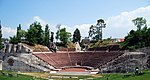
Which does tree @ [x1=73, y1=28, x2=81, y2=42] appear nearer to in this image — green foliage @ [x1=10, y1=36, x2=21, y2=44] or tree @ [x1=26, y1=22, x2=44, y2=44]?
tree @ [x1=26, y1=22, x2=44, y2=44]

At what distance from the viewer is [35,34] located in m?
69.2

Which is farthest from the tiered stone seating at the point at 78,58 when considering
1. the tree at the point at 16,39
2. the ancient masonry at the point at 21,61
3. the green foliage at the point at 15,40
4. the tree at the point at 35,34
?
the tree at the point at 16,39

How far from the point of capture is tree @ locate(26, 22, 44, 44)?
6700cm

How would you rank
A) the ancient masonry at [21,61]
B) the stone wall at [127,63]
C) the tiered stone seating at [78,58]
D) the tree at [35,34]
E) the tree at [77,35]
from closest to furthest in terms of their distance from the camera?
the stone wall at [127,63] → the tiered stone seating at [78,58] → the ancient masonry at [21,61] → the tree at [35,34] → the tree at [77,35]

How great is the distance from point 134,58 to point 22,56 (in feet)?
72.4

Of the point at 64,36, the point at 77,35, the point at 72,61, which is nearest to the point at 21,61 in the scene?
the point at 72,61

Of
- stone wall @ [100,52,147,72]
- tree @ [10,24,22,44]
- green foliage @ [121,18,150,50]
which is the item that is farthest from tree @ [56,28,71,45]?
stone wall @ [100,52,147,72]

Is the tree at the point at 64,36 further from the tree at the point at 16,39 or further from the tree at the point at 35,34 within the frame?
the tree at the point at 16,39

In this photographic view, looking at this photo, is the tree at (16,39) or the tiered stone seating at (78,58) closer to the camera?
the tiered stone seating at (78,58)

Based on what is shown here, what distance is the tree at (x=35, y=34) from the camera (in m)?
67.0

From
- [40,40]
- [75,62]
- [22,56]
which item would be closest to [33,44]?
[40,40]

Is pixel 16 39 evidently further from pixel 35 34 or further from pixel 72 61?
pixel 72 61

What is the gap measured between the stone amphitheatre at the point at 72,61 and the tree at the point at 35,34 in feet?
28.0

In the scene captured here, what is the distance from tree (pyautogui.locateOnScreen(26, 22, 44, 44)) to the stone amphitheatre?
336 inches
